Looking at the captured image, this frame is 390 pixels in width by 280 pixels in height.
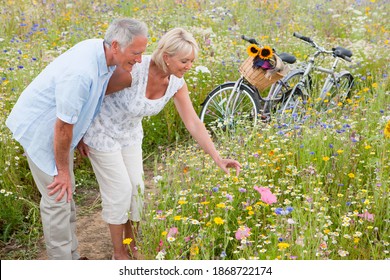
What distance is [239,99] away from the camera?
238 inches

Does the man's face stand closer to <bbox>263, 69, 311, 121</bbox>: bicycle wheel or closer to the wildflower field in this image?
the wildflower field

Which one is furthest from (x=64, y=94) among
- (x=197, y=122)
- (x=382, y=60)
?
(x=382, y=60)

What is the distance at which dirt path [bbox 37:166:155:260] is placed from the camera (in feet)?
13.7

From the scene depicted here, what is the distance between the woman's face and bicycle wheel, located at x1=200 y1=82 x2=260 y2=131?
94.2 inches

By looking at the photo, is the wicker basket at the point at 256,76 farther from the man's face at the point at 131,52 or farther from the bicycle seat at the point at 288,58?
the man's face at the point at 131,52

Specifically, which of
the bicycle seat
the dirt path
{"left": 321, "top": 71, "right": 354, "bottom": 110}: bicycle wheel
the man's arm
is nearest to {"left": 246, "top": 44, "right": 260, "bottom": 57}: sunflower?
the bicycle seat

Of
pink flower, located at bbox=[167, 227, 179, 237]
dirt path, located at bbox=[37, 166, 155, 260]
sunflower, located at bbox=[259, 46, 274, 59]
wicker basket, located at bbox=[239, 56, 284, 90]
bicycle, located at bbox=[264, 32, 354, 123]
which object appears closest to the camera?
pink flower, located at bbox=[167, 227, 179, 237]

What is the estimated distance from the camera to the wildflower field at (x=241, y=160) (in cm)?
325

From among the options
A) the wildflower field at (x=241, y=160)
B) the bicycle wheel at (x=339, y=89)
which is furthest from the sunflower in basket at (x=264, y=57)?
the bicycle wheel at (x=339, y=89)

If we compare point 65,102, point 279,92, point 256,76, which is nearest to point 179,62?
point 65,102

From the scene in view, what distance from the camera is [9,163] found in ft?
14.3

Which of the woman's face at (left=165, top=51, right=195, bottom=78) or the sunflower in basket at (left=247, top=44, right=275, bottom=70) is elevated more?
the woman's face at (left=165, top=51, right=195, bottom=78)

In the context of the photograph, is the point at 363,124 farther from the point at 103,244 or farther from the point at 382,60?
the point at 382,60

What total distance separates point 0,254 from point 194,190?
1509mm
